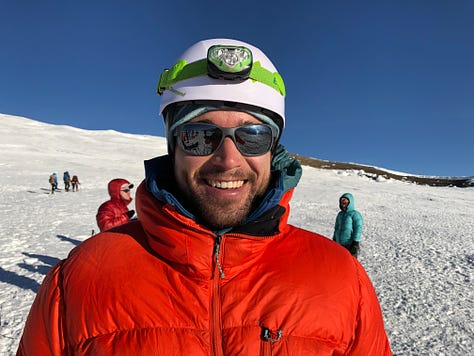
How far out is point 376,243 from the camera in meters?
10.5

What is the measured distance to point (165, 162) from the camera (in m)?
1.94

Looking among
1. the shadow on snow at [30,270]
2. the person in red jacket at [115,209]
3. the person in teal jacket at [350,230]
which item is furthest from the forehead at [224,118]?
the shadow on snow at [30,270]

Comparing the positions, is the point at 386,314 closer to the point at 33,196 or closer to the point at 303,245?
the point at 303,245

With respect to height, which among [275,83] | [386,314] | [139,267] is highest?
[275,83]

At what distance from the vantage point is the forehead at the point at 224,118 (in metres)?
1.78

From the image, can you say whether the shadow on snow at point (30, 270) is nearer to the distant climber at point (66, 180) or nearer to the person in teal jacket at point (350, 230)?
the person in teal jacket at point (350, 230)

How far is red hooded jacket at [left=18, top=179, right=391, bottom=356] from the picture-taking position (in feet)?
4.97

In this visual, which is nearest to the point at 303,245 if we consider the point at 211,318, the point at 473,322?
the point at 211,318

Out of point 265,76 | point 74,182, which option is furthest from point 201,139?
point 74,182

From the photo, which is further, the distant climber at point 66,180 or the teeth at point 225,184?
the distant climber at point 66,180

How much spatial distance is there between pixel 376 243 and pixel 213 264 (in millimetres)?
10211

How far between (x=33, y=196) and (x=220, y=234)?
768 inches

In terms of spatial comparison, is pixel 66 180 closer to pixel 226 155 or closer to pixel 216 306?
pixel 226 155

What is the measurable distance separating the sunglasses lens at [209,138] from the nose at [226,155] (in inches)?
0.9
